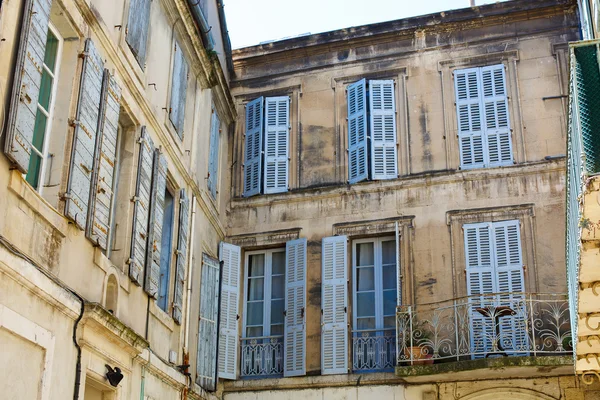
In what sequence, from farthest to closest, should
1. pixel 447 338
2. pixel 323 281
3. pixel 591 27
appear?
pixel 323 281 < pixel 447 338 < pixel 591 27

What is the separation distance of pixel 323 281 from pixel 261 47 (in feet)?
14.6

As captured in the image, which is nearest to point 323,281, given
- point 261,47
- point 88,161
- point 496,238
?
point 496,238

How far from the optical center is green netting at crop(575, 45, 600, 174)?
19.3 feet

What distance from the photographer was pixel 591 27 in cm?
1072

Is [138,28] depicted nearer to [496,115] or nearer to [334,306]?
[334,306]

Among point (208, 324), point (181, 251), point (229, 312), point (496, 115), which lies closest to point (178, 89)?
point (181, 251)

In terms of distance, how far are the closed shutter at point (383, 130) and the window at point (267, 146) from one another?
4.89 feet

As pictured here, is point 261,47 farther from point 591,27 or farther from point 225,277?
point 591,27

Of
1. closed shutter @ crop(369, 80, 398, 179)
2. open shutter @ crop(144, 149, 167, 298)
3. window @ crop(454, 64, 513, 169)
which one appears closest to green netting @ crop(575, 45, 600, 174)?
open shutter @ crop(144, 149, 167, 298)

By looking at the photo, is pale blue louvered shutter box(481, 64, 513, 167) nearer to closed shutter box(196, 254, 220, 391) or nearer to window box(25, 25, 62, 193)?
closed shutter box(196, 254, 220, 391)

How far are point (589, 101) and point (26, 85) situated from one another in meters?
4.36

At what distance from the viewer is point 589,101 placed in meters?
6.19

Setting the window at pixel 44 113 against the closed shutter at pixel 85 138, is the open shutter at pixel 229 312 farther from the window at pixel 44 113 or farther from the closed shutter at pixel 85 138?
the window at pixel 44 113

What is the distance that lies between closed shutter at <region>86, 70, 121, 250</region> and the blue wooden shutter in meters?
2.01
